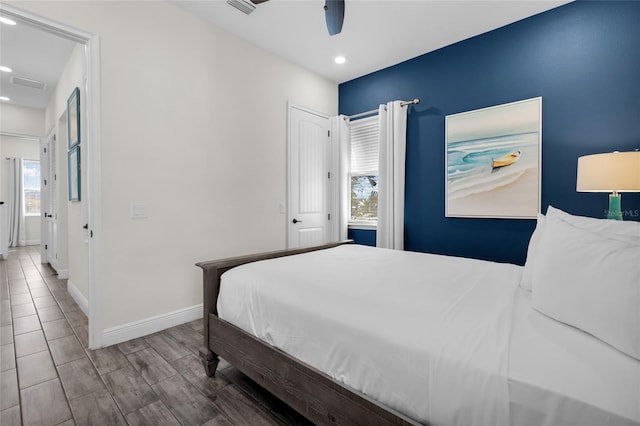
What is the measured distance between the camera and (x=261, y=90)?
3.37m

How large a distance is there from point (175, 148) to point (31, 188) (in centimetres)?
731

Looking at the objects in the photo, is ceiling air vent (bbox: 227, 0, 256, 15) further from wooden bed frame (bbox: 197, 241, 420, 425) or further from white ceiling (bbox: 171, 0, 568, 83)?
wooden bed frame (bbox: 197, 241, 420, 425)

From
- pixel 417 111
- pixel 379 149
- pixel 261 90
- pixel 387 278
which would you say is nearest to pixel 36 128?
pixel 261 90

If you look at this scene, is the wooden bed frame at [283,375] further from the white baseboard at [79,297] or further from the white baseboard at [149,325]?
the white baseboard at [79,297]

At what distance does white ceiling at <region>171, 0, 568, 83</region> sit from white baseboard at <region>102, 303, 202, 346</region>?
278 cm

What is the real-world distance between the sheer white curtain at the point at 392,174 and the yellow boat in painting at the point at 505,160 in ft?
3.20

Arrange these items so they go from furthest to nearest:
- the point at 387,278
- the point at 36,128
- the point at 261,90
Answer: the point at 36,128, the point at 261,90, the point at 387,278

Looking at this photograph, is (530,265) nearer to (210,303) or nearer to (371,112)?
(210,303)

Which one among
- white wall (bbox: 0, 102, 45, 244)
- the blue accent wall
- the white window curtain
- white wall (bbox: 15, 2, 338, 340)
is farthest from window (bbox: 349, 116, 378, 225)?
white wall (bbox: 0, 102, 45, 244)

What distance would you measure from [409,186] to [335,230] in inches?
46.3

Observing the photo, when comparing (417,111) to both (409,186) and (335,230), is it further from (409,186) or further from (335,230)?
(335,230)

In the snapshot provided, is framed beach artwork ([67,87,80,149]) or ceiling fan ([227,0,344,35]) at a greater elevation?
ceiling fan ([227,0,344,35])

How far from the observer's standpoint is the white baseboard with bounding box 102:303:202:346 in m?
2.30

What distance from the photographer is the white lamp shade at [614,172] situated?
1943 millimetres
